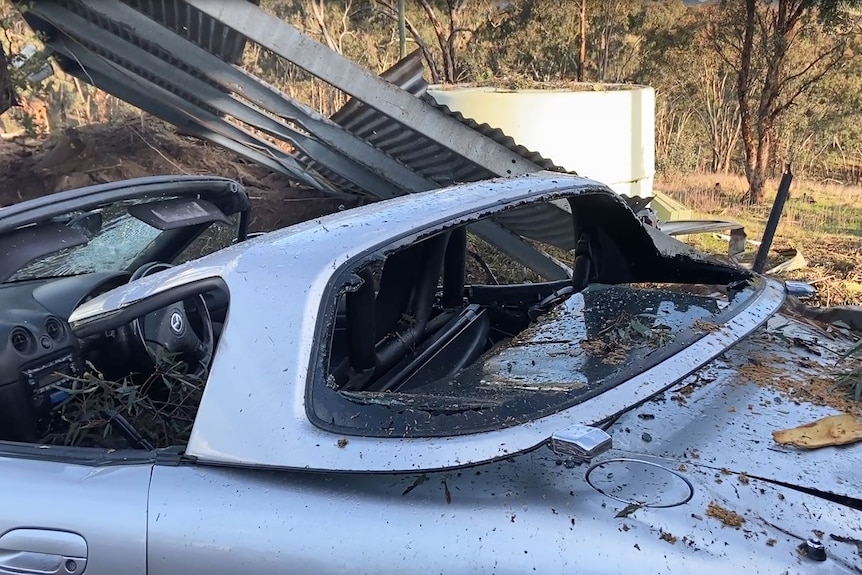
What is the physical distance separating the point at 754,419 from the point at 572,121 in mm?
9432

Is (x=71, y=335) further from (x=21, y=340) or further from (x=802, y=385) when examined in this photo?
(x=802, y=385)

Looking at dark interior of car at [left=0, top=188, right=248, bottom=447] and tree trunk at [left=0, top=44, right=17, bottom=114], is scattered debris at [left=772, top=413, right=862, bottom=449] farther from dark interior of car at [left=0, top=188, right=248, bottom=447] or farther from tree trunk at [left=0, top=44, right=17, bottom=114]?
tree trunk at [left=0, top=44, right=17, bottom=114]

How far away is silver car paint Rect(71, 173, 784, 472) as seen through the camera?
162cm

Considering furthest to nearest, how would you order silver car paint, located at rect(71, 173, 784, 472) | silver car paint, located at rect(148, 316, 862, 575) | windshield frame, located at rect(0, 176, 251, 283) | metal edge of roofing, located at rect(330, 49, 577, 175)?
metal edge of roofing, located at rect(330, 49, 577, 175)
windshield frame, located at rect(0, 176, 251, 283)
silver car paint, located at rect(71, 173, 784, 472)
silver car paint, located at rect(148, 316, 862, 575)

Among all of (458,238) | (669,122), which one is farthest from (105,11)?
(669,122)

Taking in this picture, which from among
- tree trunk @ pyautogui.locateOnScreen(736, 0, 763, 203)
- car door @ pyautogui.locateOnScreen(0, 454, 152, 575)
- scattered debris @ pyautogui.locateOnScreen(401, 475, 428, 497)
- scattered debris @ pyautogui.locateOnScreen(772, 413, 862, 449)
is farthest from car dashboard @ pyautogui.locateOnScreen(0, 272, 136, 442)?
tree trunk @ pyautogui.locateOnScreen(736, 0, 763, 203)

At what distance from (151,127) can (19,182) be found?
1.89 meters

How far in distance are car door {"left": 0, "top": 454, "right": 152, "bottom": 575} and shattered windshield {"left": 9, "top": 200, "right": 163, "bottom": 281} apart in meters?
1.28

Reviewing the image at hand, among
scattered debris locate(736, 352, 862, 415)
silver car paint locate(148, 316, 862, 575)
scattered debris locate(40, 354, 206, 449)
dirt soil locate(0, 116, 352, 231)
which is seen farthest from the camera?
dirt soil locate(0, 116, 352, 231)

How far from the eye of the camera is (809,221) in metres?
13.2

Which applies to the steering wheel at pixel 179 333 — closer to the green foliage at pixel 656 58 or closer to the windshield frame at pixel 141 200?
the windshield frame at pixel 141 200

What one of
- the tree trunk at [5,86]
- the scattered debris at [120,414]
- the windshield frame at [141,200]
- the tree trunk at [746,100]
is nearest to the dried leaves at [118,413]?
the scattered debris at [120,414]

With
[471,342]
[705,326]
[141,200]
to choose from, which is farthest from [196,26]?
[705,326]

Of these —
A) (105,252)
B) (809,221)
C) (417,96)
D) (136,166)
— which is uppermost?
(417,96)
